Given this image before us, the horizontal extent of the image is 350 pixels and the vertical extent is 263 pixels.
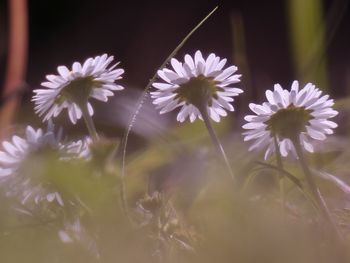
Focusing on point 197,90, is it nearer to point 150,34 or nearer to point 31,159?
point 31,159

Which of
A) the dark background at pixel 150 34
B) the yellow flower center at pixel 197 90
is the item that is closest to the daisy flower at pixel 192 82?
the yellow flower center at pixel 197 90

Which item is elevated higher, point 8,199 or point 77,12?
point 77,12

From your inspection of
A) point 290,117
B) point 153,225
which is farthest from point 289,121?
point 153,225

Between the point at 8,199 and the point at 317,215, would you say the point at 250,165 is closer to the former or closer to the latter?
the point at 317,215

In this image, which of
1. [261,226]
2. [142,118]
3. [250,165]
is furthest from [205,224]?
[142,118]

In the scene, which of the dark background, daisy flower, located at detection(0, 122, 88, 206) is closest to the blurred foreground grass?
daisy flower, located at detection(0, 122, 88, 206)

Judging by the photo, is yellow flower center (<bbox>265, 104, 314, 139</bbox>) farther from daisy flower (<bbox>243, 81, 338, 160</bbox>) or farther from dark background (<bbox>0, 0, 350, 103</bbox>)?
dark background (<bbox>0, 0, 350, 103</bbox>)

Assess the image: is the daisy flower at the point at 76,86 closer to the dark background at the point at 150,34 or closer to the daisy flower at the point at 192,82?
the daisy flower at the point at 192,82
